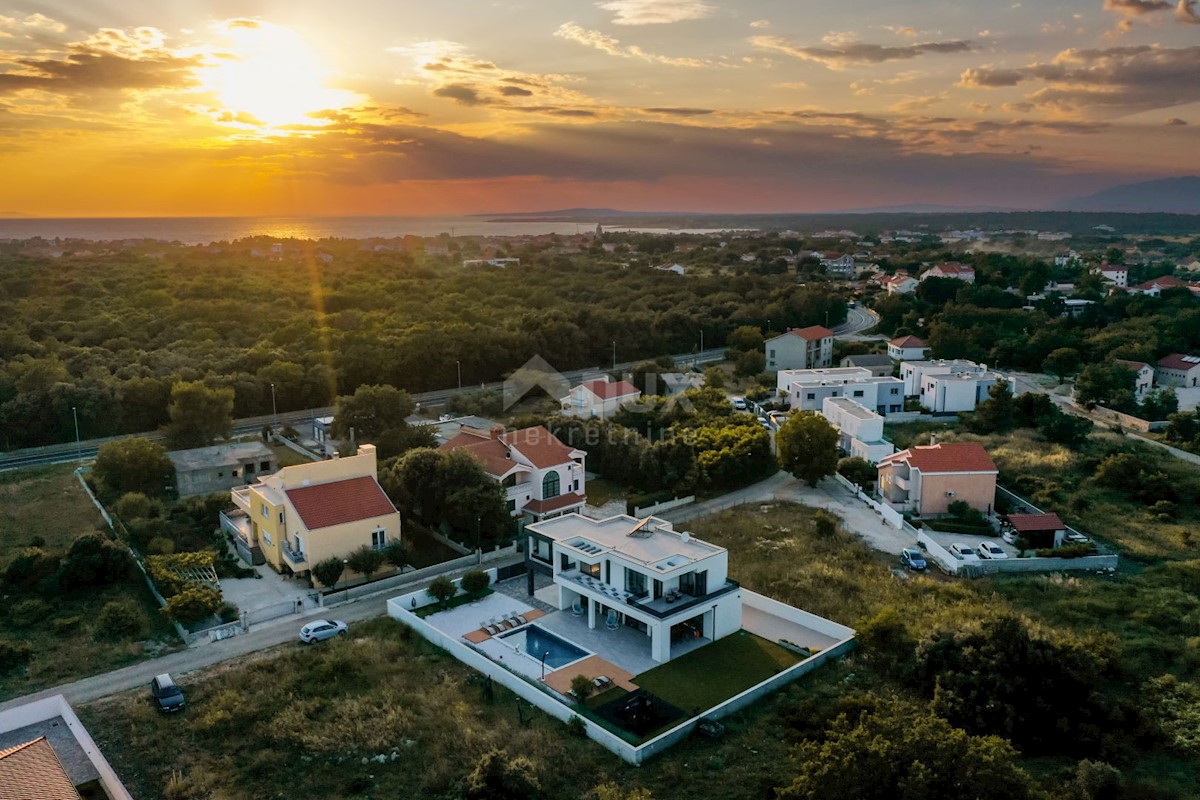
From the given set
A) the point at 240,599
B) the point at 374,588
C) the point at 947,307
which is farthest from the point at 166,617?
the point at 947,307

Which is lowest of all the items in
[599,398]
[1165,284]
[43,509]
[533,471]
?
[43,509]

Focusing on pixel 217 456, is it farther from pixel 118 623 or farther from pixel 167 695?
pixel 167 695

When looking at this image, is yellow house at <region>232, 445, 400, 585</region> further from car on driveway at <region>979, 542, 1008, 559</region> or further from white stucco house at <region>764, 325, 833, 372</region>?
white stucco house at <region>764, 325, 833, 372</region>

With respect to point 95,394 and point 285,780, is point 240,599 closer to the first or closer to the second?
point 285,780

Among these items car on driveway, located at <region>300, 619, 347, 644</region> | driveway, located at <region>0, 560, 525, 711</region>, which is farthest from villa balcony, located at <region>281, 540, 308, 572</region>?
car on driveway, located at <region>300, 619, 347, 644</region>

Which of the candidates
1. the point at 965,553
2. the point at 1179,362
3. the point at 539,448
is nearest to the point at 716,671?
the point at 965,553

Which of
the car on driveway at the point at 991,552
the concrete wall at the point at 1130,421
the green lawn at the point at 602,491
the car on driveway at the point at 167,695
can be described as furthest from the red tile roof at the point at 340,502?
the concrete wall at the point at 1130,421
